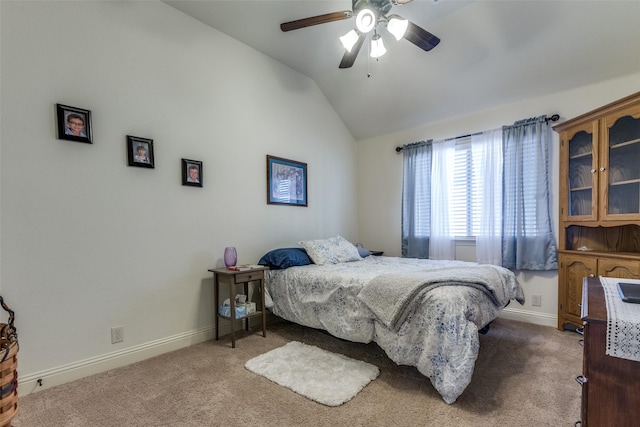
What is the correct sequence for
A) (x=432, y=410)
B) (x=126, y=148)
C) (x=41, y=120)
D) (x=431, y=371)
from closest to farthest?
(x=432, y=410)
(x=431, y=371)
(x=41, y=120)
(x=126, y=148)

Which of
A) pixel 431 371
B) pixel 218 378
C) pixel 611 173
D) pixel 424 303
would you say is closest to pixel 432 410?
pixel 431 371

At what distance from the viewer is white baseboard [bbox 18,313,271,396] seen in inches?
75.9

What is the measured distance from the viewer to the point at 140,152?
2.43m

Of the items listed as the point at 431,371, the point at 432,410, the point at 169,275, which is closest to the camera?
the point at 432,410

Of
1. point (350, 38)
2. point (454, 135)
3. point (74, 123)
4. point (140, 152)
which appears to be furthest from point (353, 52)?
point (74, 123)

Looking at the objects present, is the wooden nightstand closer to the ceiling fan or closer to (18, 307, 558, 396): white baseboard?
(18, 307, 558, 396): white baseboard

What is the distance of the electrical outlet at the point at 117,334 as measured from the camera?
226cm

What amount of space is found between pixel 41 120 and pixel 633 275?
4.56 meters

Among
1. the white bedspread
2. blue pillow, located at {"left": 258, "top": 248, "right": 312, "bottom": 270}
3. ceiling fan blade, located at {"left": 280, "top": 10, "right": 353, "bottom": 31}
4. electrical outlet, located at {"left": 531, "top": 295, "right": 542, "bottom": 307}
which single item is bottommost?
electrical outlet, located at {"left": 531, "top": 295, "right": 542, "bottom": 307}

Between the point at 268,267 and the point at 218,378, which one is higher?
the point at 268,267

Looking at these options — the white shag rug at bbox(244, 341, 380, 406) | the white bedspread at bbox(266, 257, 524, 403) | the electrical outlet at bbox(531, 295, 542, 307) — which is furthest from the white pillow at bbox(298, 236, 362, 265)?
the electrical outlet at bbox(531, 295, 542, 307)

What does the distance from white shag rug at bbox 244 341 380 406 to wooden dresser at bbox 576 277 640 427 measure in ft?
3.89

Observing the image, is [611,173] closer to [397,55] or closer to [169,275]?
[397,55]

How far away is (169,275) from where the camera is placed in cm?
259
